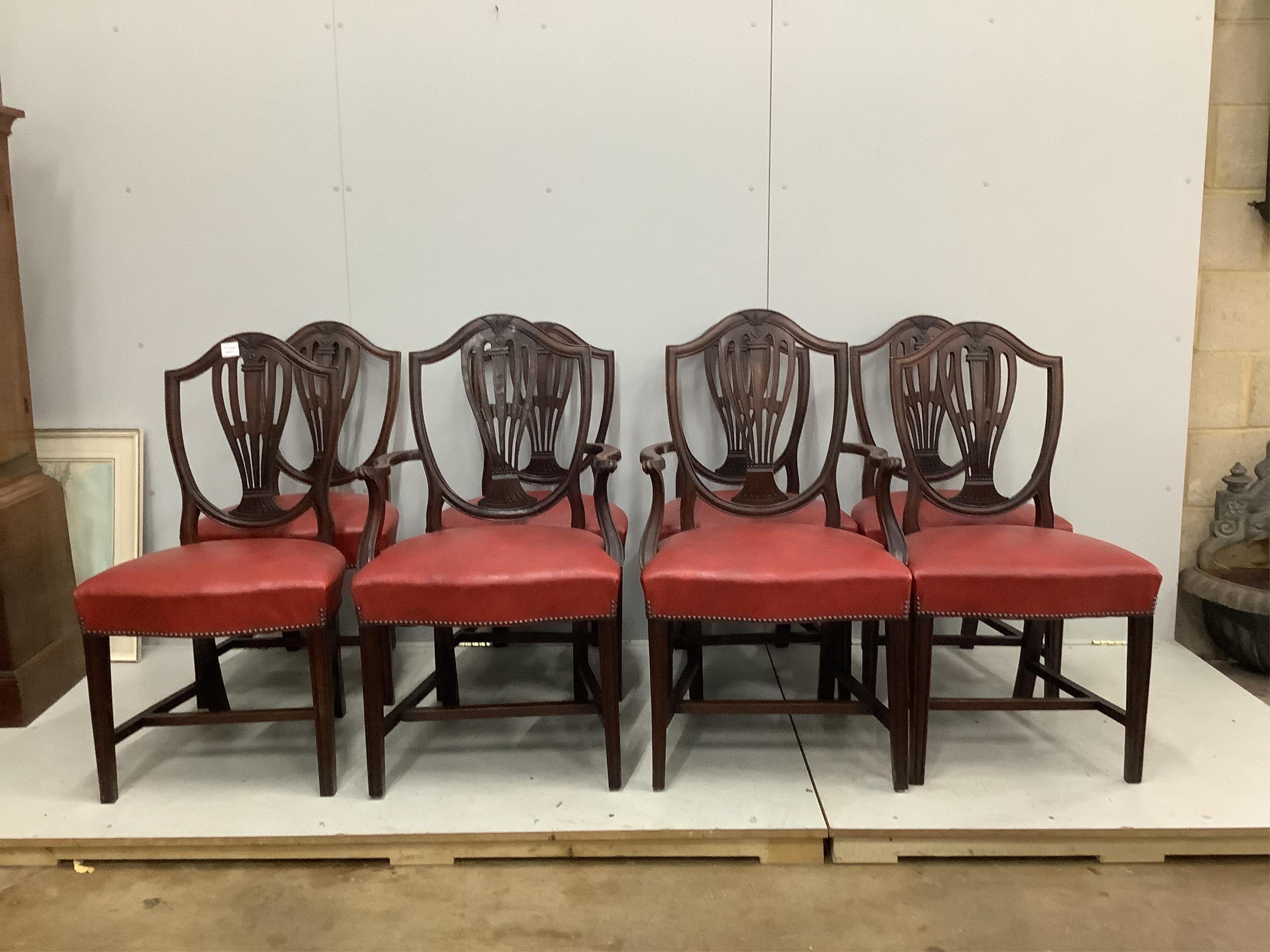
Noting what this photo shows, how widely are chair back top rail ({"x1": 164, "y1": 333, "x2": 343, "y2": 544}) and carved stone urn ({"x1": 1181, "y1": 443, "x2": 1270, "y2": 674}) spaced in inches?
107

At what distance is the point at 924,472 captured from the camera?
270cm

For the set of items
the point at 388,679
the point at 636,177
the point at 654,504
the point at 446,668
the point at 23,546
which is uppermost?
the point at 636,177

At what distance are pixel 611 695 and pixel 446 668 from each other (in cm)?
54

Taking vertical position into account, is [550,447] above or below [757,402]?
below

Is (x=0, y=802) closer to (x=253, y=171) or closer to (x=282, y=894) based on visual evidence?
(x=282, y=894)

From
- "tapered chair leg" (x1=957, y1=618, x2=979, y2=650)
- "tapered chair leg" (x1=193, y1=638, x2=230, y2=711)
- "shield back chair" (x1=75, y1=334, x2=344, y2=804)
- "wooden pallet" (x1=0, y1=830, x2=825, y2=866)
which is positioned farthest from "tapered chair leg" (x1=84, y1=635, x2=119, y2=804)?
"tapered chair leg" (x1=957, y1=618, x2=979, y2=650)

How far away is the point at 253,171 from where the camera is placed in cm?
285

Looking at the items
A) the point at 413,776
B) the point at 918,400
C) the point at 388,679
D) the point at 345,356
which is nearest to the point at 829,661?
the point at 918,400

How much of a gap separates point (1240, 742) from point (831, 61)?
7.35 feet

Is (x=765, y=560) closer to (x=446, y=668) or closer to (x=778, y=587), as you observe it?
(x=778, y=587)

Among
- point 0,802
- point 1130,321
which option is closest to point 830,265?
point 1130,321

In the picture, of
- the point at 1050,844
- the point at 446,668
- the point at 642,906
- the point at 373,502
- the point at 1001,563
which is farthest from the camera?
the point at 446,668

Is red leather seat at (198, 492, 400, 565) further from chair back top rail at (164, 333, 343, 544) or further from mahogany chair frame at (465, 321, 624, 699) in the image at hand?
mahogany chair frame at (465, 321, 624, 699)

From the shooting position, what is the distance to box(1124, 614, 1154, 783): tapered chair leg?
6.65 feet
